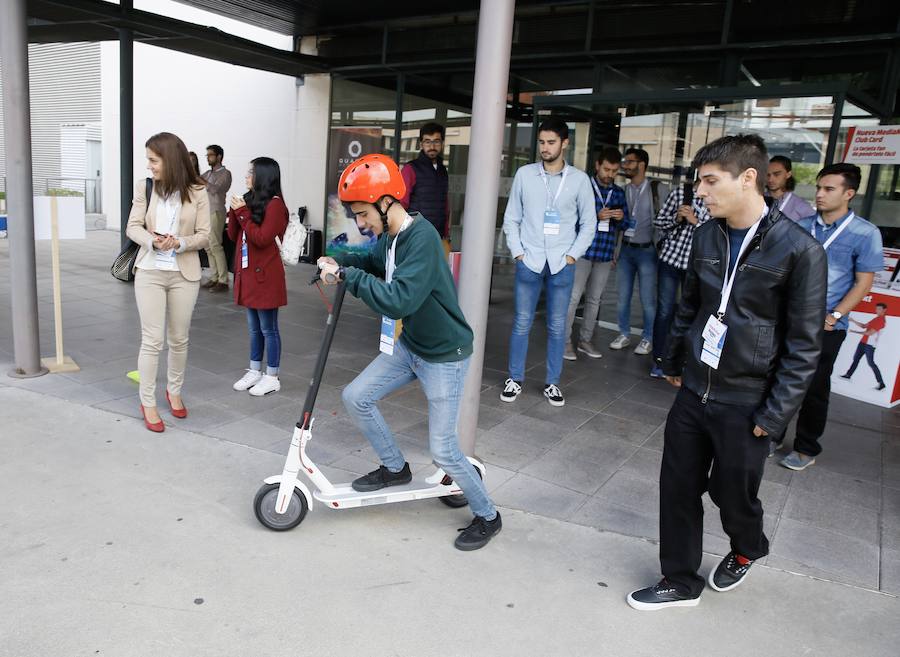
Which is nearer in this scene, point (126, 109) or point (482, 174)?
point (482, 174)

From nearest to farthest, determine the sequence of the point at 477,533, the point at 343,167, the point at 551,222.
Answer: the point at 477,533
the point at 551,222
the point at 343,167

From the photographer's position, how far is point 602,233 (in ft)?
21.9

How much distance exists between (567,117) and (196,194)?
515 cm

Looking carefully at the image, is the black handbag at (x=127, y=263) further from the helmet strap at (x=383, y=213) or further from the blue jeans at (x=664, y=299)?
the blue jeans at (x=664, y=299)

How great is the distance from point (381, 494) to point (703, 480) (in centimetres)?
148

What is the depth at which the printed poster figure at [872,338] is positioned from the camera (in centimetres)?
596

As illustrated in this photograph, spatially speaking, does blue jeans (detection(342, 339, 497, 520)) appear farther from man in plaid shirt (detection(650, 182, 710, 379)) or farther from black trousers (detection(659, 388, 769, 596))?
man in plaid shirt (detection(650, 182, 710, 379))

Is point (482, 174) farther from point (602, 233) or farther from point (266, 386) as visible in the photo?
point (602, 233)

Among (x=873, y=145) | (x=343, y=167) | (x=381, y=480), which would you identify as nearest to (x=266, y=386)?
(x=381, y=480)

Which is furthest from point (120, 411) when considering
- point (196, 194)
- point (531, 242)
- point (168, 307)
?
point (531, 242)

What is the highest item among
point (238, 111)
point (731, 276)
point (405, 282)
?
point (238, 111)

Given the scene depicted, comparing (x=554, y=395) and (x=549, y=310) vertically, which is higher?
(x=549, y=310)

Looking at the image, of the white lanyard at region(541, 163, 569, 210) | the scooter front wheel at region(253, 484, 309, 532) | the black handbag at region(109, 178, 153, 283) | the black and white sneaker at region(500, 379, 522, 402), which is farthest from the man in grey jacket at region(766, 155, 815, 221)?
the black handbag at region(109, 178, 153, 283)

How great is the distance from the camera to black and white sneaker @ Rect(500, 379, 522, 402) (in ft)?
18.2
